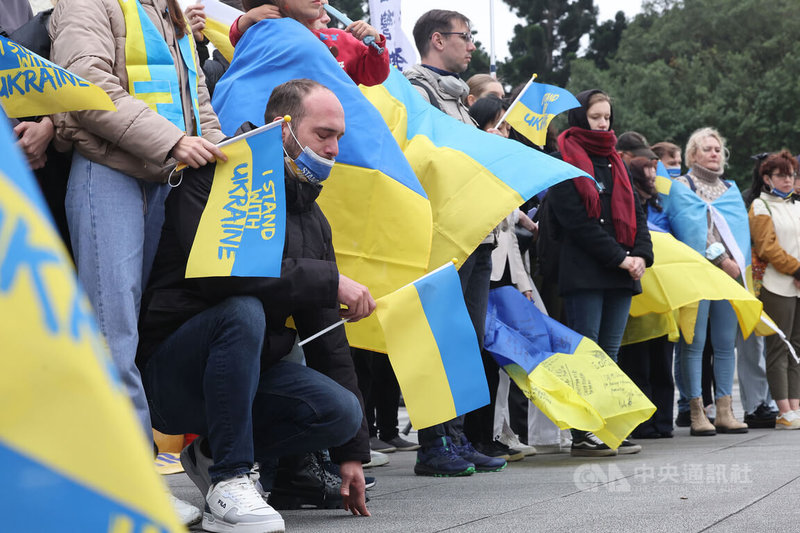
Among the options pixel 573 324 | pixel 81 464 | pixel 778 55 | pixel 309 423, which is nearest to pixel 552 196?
pixel 573 324

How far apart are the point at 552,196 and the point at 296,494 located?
3110mm

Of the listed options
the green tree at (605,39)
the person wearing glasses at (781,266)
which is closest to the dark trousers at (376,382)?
the person wearing glasses at (781,266)

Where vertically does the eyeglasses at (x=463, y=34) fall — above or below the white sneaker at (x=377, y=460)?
above

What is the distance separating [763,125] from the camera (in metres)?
34.1

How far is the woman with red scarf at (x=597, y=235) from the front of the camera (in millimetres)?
6258

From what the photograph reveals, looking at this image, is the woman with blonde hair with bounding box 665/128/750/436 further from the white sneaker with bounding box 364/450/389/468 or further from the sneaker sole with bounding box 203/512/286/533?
the sneaker sole with bounding box 203/512/286/533

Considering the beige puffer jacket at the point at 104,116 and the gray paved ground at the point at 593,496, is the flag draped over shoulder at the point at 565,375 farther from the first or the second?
the beige puffer jacket at the point at 104,116

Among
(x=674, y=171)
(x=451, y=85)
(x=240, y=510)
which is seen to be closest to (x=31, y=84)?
(x=240, y=510)

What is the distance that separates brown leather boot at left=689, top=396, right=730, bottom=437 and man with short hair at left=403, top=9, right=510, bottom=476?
2625mm

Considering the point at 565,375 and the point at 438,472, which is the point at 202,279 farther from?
the point at 565,375

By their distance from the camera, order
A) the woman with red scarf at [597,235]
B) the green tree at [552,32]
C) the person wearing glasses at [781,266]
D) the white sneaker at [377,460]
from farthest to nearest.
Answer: the green tree at [552,32] → the person wearing glasses at [781,266] → the woman with red scarf at [597,235] → the white sneaker at [377,460]

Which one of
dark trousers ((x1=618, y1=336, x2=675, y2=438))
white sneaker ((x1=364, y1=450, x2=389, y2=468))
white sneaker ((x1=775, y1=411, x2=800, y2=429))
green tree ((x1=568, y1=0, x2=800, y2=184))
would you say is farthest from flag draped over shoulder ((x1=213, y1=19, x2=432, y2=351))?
green tree ((x1=568, y1=0, x2=800, y2=184))

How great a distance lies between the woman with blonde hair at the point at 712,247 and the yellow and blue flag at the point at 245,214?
507 cm

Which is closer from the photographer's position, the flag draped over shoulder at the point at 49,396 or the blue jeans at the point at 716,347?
the flag draped over shoulder at the point at 49,396
